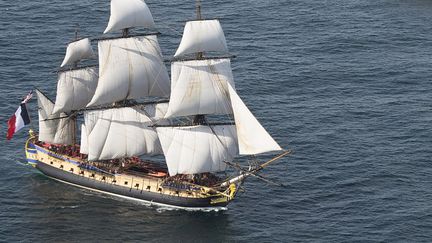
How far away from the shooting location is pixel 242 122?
129 metres

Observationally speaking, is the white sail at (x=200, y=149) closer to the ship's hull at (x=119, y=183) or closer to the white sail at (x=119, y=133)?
the ship's hull at (x=119, y=183)

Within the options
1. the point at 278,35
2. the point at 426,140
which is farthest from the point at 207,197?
the point at 278,35

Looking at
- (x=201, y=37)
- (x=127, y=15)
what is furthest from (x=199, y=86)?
(x=127, y=15)

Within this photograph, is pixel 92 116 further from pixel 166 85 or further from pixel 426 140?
pixel 426 140

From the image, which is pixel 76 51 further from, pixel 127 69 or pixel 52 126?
pixel 52 126

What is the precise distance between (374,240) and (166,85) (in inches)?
1440

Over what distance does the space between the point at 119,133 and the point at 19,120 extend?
15242 millimetres

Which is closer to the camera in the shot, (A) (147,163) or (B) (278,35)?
(A) (147,163)

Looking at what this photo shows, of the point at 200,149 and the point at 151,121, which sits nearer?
the point at 200,149

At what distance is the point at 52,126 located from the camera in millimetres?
142500

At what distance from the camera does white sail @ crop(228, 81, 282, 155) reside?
419ft

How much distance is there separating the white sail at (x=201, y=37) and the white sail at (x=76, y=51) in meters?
16.6

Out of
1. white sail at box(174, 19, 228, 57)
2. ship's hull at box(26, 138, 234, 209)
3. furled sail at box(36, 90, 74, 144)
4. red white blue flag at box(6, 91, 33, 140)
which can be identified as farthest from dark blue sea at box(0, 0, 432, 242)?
white sail at box(174, 19, 228, 57)

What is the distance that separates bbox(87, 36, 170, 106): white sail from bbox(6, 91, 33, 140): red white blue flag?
11381 mm
